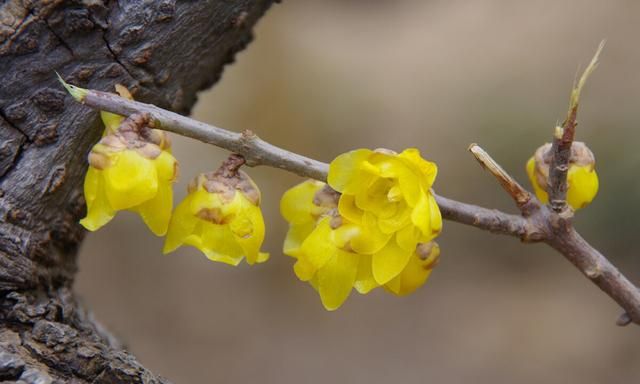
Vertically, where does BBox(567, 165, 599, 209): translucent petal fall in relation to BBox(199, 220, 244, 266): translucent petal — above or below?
above

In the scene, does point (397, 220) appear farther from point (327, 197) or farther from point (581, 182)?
point (581, 182)

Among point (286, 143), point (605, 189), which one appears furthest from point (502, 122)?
point (286, 143)

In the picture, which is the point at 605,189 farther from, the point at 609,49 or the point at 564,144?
the point at 564,144

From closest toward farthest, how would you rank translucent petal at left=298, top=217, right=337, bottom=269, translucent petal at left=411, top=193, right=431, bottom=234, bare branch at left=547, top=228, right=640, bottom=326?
translucent petal at left=411, top=193, right=431, bottom=234, translucent petal at left=298, top=217, right=337, bottom=269, bare branch at left=547, top=228, right=640, bottom=326

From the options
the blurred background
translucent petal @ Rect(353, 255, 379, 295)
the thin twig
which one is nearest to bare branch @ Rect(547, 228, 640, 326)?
the thin twig

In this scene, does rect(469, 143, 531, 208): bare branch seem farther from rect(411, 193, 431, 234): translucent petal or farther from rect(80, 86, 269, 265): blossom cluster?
rect(80, 86, 269, 265): blossom cluster

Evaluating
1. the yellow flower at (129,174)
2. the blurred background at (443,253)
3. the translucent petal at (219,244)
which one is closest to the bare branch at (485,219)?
the translucent petal at (219,244)
